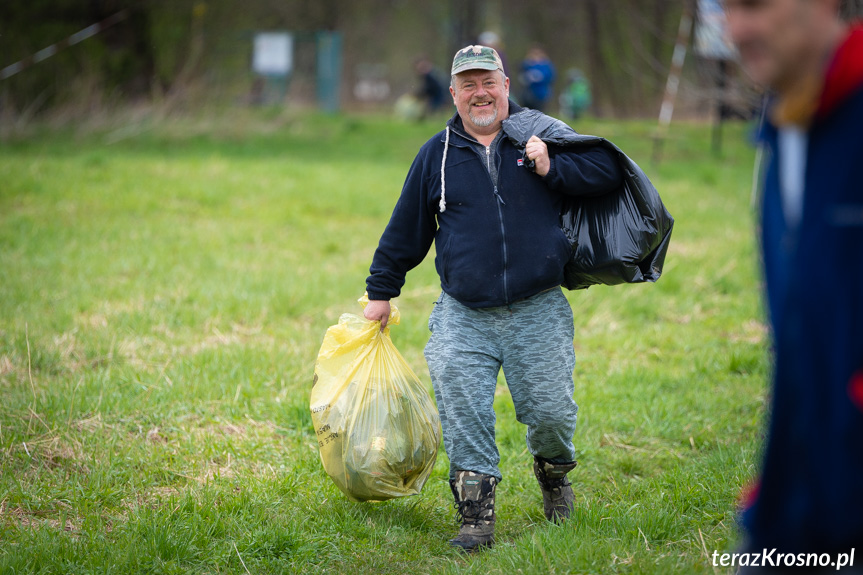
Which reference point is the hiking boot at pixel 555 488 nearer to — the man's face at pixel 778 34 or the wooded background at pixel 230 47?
the man's face at pixel 778 34

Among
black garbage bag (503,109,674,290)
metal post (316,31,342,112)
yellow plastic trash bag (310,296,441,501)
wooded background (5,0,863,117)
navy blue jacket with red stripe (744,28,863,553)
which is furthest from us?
metal post (316,31,342,112)

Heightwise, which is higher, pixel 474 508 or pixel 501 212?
pixel 501 212

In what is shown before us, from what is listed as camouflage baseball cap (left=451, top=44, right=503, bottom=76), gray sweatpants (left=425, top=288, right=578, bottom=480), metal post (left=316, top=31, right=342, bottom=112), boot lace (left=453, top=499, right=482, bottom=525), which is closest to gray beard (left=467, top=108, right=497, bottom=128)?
camouflage baseball cap (left=451, top=44, right=503, bottom=76)

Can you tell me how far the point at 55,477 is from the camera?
385 centimetres

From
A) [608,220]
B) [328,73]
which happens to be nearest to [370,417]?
[608,220]

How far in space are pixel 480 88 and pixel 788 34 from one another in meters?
1.94

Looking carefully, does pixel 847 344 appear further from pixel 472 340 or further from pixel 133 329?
pixel 133 329

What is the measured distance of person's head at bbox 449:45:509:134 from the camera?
3381 millimetres

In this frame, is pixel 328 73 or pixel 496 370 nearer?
pixel 496 370

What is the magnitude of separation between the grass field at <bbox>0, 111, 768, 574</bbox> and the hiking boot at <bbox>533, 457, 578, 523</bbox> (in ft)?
0.29

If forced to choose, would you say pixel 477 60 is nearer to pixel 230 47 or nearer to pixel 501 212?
pixel 501 212

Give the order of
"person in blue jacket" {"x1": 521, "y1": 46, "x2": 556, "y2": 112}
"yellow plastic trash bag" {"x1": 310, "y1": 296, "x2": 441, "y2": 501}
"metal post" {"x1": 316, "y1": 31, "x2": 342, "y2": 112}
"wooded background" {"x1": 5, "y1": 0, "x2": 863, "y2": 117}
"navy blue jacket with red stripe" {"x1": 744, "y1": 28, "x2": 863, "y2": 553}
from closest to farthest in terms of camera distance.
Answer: "navy blue jacket with red stripe" {"x1": 744, "y1": 28, "x2": 863, "y2": 553}
"yellow plastic trash bag" {"x1": 310, "y1": 296, "x2": 441, "y2": 501}
"wooded background" {"x1": 5, "y1": 0, "x2": 863, "y2": 117}
"person in blue jacket" {"x1": 521, "y1": 46, "x2": 556, "y2": 112}
"metal post" {"x1": 316, "y1": 31, "x2": 342, "y2": 112}

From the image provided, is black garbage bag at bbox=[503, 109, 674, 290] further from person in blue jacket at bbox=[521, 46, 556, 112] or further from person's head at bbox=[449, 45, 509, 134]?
person in blue jacket at bbox=[521, 46, 556, 112]

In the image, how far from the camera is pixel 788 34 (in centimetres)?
154
